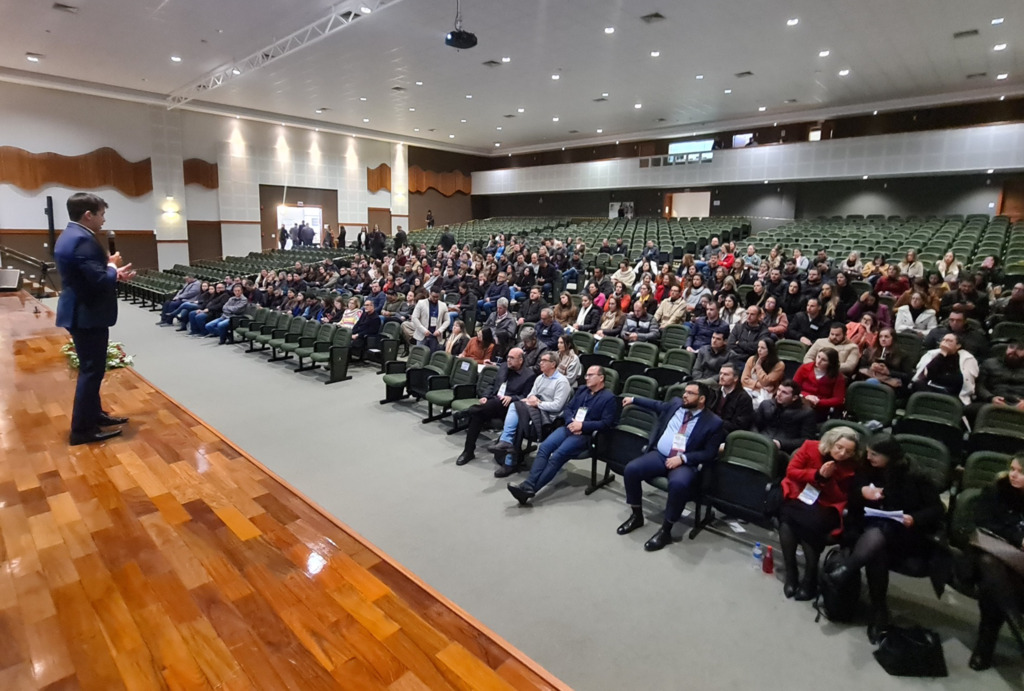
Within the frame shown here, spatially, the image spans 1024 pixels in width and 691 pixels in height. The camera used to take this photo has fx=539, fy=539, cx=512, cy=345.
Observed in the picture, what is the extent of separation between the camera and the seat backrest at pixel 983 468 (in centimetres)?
289

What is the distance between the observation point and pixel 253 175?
61.4 feet

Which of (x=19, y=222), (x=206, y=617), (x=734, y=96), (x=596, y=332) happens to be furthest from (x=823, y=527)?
(x=19, y=222)

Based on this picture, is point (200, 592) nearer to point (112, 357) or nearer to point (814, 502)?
point (814, 502)

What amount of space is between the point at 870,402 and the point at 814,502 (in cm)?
183

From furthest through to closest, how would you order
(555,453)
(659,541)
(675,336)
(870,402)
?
(675,336)
(870,402)
(555,453)
(659,541)

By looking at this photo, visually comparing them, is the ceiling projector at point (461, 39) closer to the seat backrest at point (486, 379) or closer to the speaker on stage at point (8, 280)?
the seat backrest at point (486, 379)

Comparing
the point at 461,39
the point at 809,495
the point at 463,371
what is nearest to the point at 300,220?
the point at 461,39

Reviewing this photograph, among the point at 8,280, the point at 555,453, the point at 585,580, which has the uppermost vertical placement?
the point at 8,280

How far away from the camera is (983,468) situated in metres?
2.93

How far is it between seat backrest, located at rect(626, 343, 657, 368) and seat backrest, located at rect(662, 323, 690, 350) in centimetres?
67

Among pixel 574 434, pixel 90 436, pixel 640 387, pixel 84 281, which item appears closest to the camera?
pixel 84 281

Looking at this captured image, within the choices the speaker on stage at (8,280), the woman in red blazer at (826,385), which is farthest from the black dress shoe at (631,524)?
the speaker on stage at (8,280)

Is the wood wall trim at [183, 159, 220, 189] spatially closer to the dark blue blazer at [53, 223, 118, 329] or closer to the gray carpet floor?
the gray carpet floor


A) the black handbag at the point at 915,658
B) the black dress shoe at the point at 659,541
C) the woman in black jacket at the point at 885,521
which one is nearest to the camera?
the black handbag at the point at 915,658
